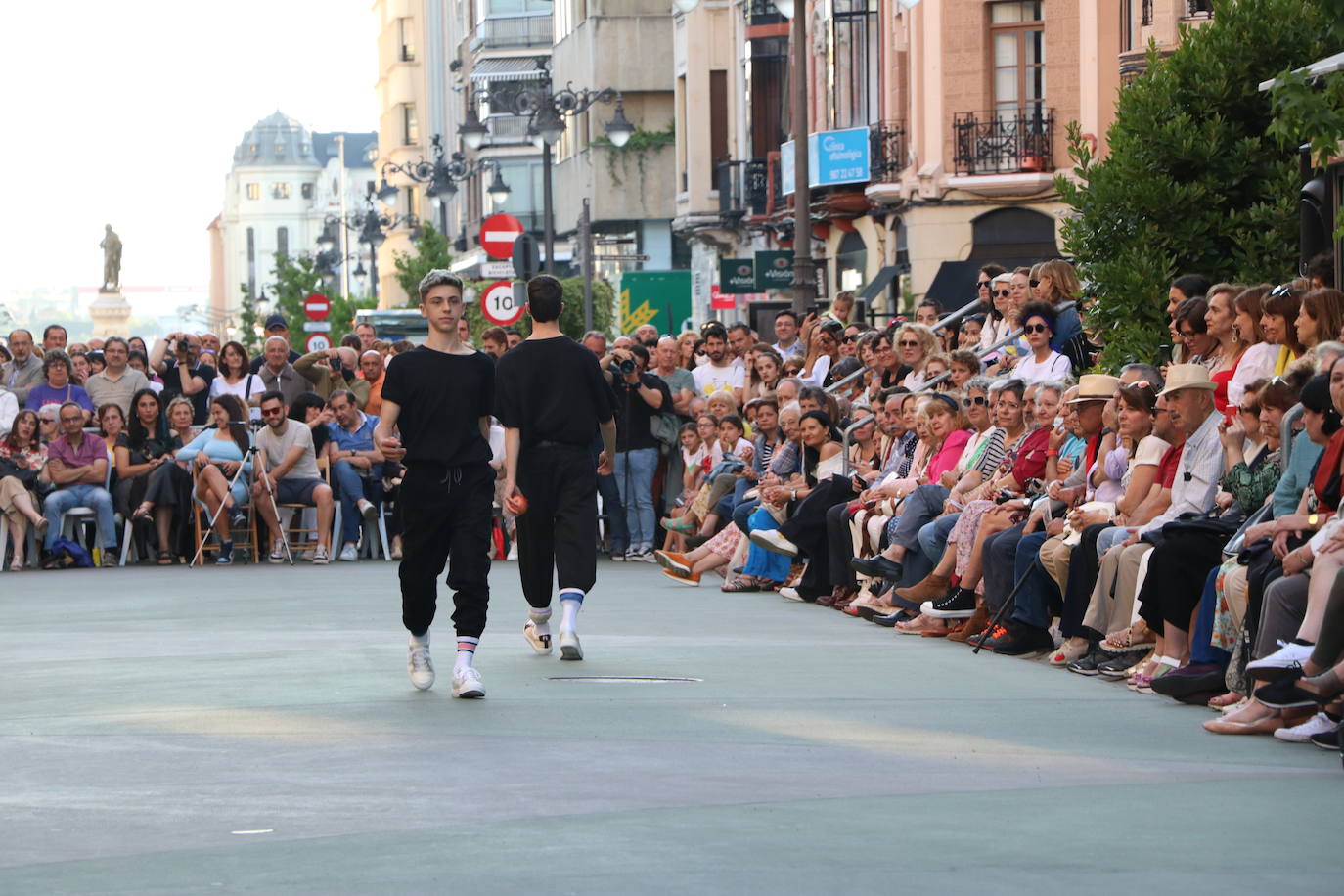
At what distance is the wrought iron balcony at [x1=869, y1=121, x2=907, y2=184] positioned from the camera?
39219 millimetres

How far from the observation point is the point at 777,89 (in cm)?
4831

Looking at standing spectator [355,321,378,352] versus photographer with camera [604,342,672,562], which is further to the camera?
standing spectator [355,321,378,352]

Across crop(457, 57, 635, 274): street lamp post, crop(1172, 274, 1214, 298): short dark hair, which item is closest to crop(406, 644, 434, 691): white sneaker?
crop(1172, 274, 1214, 298): short dark hair

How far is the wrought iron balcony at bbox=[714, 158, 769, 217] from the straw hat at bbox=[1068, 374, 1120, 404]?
35059 millimetres

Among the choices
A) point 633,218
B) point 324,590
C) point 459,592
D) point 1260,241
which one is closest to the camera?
point 459,592

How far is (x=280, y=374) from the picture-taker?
2380 cm

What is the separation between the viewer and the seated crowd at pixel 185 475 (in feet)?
73.1

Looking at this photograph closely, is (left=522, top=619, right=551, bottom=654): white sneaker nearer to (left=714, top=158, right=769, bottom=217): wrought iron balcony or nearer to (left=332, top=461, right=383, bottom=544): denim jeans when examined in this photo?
(left=332, top=461, right=383, bottom=544): denim jeans

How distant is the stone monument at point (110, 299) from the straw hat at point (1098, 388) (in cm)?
9025

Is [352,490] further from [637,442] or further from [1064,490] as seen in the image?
[1064,490]

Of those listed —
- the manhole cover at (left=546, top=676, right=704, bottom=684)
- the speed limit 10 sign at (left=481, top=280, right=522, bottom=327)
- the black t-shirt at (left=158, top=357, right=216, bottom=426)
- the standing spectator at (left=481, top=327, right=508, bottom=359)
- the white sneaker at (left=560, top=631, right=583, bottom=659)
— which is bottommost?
the manhole cover at (left=546, top=676, right=704, bottom=684)

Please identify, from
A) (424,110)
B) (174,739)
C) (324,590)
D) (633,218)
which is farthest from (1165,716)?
(424,110)

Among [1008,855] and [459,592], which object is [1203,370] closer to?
[459,592]

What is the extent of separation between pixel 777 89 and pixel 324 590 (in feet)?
102
